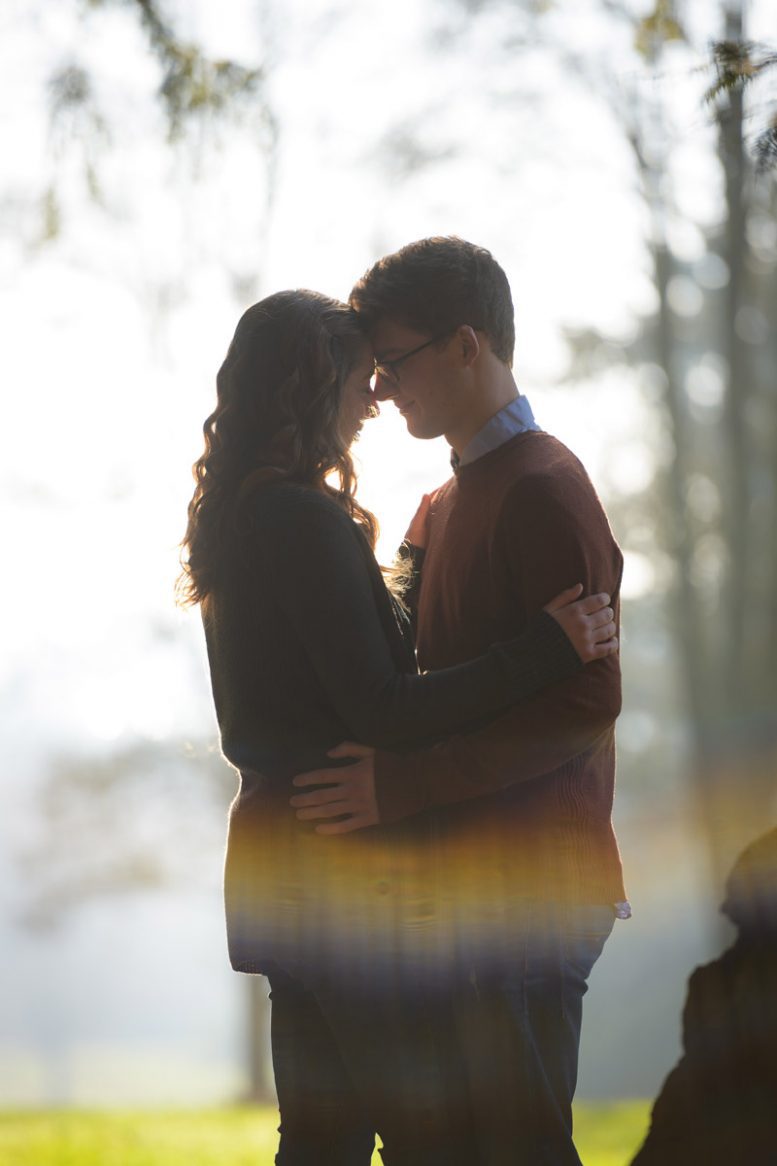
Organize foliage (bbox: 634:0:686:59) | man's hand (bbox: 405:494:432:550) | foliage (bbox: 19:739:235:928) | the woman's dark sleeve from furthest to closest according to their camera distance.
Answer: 1. foliage (bbox: 19:739:235:928)
2. foliage (bbox: 634:0:686:59)
3. man's hand (bbox: 405:494:432:550)
4. the woman's dark sleeve

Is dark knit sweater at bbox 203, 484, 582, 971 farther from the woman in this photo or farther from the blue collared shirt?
the blue collared shirt

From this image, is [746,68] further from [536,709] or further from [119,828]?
[119,828]

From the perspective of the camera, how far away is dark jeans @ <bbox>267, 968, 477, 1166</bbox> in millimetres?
2117

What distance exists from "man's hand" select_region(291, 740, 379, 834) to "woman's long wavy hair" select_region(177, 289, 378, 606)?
0.39m

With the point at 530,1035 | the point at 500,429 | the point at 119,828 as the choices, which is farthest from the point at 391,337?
the point at 119,828

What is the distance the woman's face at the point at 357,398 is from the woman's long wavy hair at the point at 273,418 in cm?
2

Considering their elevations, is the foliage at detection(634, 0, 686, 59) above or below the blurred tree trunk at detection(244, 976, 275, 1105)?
above

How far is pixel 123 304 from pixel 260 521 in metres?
7.89

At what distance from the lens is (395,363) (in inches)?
96.2

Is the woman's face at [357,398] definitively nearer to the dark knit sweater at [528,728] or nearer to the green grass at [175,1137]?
the dark knit sweater at [528,728]

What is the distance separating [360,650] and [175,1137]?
5671 mm

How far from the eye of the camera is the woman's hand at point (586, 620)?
2158 mm

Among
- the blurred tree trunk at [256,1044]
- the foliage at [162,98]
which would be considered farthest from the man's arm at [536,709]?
the blurred tree trunk at [256,1044]

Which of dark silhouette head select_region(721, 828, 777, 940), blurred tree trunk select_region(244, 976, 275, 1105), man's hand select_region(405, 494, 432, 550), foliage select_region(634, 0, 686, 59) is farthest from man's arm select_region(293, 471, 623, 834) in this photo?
blurred tree trunk select_region(244, 976, 275, 1105)
